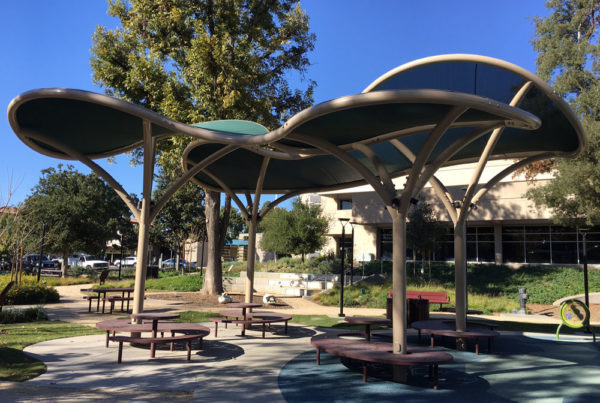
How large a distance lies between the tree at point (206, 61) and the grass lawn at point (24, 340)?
8468mm

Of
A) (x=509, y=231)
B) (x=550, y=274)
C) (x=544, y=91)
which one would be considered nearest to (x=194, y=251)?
(x=509, y=231)

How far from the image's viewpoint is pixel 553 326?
52.6 feet

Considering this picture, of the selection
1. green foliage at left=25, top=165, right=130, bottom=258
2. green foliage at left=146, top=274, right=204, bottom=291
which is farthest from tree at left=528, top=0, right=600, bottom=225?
green foliage at left=25, top=165, right=130, bottom=258

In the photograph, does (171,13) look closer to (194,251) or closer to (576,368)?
(576,368)

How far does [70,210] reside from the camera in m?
34.8

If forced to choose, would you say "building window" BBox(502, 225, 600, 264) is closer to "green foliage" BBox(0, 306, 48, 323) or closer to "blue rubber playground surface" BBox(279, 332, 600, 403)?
"blue rubber playground surface" BBox(279, 332, 600, 403)

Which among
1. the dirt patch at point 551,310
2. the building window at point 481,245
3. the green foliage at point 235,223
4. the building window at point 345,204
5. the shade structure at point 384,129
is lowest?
the dirt patch at point 551,310

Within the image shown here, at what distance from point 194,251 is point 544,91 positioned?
229 feet

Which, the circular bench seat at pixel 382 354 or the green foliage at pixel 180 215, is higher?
the green foliage at pixel 180 215

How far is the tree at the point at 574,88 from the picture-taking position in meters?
23.9

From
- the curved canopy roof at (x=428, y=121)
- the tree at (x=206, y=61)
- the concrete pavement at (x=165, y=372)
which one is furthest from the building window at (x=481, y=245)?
the concrete pavement at (x=165, y=372)

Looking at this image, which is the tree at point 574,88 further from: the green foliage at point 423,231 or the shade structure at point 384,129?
the shade structure at point 384,129

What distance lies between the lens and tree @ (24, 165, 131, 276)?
33938 mm

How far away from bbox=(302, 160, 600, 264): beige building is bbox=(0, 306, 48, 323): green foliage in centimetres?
2051
